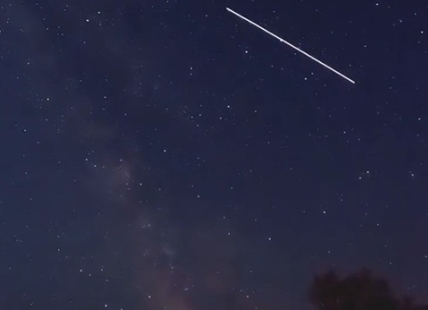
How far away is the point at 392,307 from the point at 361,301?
57 cm

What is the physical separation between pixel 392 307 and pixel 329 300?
84 centimetres

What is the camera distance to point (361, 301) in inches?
354

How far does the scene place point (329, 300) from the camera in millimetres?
8992

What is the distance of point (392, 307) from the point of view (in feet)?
27.9

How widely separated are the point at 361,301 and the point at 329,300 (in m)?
0.41
